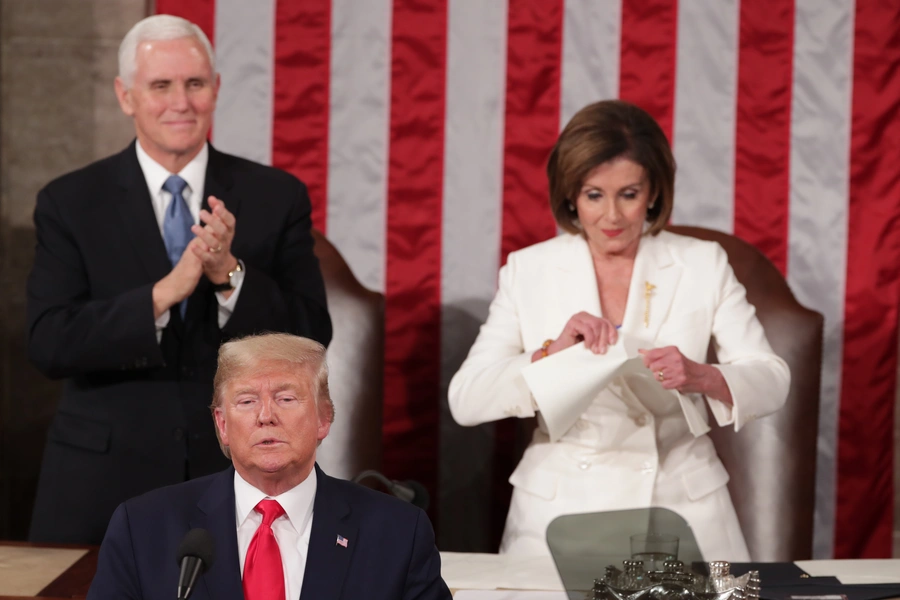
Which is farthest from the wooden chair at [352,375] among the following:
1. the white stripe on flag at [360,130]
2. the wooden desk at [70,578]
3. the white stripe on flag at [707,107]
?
the wooden desk at [70,578]

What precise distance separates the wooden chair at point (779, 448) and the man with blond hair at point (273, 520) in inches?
77.3

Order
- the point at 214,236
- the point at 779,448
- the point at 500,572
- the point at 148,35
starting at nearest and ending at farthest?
the point at 500,572 < the point at 214,236 < the point at 148,35 < the point at 779,448

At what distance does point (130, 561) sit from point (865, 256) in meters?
2.93

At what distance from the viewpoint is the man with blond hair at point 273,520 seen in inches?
65.4

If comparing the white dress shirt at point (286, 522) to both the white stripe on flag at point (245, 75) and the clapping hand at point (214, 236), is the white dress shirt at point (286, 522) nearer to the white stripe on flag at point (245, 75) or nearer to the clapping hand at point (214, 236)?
the clapping hand at point (214, 236)

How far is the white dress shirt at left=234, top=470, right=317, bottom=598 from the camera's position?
5.61 feet

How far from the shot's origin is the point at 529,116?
389cm

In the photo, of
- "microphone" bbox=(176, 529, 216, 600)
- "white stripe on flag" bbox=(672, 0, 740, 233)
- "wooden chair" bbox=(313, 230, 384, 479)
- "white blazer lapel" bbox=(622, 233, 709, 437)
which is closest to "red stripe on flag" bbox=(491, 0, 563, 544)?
"white stripe on flag" bbox=(672, 0, 740, 233)

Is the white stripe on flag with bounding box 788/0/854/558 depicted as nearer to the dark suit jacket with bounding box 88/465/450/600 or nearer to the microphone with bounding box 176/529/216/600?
the dark suit jacket with bounding box 88/465/450/600

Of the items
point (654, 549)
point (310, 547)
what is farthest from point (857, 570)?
point (310, 547)

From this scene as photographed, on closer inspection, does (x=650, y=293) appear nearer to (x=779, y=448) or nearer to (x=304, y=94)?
(x=779, y=448)

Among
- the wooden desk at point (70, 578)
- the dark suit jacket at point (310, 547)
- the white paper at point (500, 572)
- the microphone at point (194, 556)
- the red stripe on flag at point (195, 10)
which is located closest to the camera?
the microphone at point (194, 556)

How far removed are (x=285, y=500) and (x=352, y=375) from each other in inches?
71.9

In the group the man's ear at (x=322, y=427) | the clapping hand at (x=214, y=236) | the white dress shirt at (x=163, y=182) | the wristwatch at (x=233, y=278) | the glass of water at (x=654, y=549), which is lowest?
the glass of water at (x=654, y=549)
